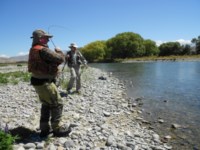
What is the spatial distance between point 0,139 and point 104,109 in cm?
639

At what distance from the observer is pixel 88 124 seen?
8820 millimetres

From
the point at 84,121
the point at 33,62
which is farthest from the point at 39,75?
the point at 84,121

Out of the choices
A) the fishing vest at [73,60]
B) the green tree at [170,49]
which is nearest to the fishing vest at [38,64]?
the fishing vest at [73,60]

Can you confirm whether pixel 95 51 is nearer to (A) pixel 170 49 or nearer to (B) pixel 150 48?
(B) pixel 150 48

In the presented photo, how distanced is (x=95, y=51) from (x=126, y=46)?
14596mm

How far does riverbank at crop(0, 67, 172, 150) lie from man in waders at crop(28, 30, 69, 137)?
489 millimetres

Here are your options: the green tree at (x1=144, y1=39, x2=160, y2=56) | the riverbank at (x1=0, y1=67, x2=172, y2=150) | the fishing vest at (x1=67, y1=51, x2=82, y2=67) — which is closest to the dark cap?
the riverbank at (x1=0, y1=67, x2=172, y2=150)

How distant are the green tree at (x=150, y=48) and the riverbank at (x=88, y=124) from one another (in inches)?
4386

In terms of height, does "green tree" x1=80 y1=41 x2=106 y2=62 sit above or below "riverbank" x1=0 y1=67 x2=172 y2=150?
above

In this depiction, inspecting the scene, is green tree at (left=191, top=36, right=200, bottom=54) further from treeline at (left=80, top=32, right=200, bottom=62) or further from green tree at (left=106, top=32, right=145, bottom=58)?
green tree at (left=106, top=32, right=145, bottom=58)

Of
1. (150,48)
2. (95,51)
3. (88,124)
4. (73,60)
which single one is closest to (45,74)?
(88,124)

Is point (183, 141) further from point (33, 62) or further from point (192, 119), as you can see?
point (33, 62)

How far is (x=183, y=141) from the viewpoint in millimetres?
8289

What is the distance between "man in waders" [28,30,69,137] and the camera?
649 cm
